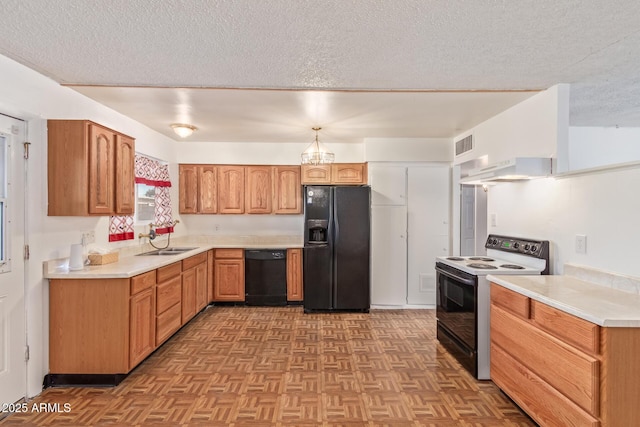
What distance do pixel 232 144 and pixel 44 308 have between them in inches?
126

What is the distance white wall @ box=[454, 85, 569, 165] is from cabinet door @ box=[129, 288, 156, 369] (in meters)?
3.54

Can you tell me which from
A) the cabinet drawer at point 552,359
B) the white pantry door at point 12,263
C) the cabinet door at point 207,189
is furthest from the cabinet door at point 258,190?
the cabinet drawer at point 552,359

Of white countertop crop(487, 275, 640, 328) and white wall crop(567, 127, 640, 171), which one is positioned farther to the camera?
white wall crop(567, 127, 640, 171)

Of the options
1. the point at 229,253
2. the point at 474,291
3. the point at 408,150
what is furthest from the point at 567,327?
the point at 229,253

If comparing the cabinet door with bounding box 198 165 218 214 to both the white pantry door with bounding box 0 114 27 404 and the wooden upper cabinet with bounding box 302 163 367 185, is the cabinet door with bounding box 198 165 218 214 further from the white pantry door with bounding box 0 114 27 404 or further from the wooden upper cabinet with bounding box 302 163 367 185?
the white pantry door with bounding box 0 114 27 404

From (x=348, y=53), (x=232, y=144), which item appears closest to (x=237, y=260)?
(x=232, y=144)

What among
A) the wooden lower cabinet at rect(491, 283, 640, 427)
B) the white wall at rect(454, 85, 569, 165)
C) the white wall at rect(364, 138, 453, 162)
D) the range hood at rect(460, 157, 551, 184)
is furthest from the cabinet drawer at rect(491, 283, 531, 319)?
the white wall at rect(364, 138, 453, 162)

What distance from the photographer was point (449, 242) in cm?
476

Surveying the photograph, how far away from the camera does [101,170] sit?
281 centimetres

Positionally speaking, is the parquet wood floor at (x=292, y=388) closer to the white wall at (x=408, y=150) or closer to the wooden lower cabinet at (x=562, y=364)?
the wooden lower cabinet at (x=562, y=364)

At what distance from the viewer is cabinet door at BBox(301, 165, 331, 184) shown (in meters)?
4.98

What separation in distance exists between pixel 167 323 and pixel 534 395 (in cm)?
311

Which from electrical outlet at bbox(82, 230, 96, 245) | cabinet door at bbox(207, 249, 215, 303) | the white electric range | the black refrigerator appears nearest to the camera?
the white electric range

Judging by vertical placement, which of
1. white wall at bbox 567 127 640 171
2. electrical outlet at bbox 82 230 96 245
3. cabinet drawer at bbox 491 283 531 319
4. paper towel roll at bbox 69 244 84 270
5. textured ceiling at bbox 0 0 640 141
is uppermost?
textured ceiling at bbox 0 0 640 141
